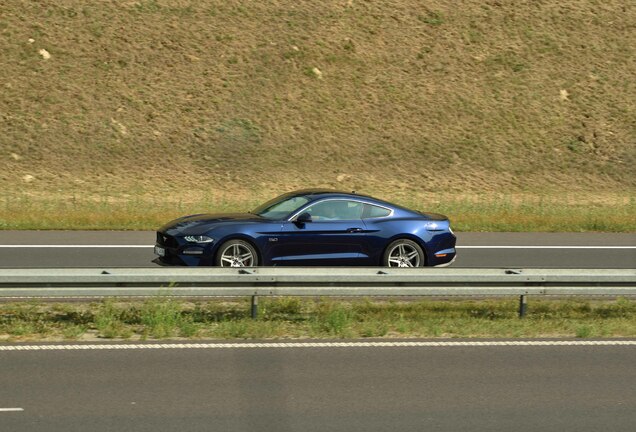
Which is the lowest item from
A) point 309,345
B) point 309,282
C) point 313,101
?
point 309,345

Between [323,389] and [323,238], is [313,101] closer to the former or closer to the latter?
[323,238]

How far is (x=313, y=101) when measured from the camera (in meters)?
37.2

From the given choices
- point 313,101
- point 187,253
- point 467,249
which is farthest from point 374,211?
point 313,101

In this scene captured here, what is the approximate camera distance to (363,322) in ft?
36.7

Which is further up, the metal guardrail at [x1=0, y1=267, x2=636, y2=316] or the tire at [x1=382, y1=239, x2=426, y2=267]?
the tire at [x1=382, y1=239, x2=426, y2=267]

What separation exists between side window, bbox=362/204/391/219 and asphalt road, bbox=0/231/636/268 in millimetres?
2827

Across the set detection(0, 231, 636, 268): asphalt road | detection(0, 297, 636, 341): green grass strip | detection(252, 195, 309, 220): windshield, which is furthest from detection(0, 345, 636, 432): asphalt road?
detection(0, 231, 636, 268): asphalt road

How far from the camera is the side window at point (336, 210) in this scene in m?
14.4

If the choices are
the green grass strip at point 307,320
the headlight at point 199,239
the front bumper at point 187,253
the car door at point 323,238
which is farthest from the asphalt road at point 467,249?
the green grass strip at point 307,320

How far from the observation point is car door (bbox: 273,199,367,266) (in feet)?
46.0

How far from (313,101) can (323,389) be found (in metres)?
29.6

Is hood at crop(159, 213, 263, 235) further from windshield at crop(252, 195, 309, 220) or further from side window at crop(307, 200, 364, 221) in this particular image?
side window at crop(307, 200, 364, 221)

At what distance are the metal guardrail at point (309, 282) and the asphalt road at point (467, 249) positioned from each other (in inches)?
207

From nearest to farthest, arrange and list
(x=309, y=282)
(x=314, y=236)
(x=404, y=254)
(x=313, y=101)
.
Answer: (x=309, y=282) < (x=314, y=236) < (x=404, y=254) < (x=313, y=101)
